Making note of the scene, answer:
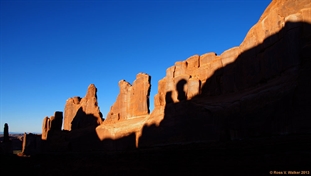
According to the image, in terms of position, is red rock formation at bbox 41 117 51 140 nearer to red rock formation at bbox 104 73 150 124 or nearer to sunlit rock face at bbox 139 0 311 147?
red rock formation at bbox 104 73 150 124

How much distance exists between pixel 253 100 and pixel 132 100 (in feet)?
68.2

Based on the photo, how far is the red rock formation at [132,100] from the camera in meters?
38.1

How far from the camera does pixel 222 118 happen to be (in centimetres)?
2458

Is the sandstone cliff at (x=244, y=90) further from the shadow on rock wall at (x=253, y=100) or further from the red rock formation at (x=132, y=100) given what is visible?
the red rock formation at (x=132, y=100)

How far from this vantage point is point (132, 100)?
39.9 m

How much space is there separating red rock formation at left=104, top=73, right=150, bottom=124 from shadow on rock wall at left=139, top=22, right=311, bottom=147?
654 centimetres

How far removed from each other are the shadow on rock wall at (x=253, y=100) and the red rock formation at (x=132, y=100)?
6.54 metres

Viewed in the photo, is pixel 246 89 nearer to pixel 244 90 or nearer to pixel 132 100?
pixel 244 90

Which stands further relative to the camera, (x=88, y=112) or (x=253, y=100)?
(x=88, y=112)

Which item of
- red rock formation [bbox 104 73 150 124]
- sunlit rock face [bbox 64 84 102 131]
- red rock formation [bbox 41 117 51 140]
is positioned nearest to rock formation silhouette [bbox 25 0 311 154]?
red rock formation [bbox 104 73 150 124]

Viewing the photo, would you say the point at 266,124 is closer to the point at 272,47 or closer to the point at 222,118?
the point at 222,118

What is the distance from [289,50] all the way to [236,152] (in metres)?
8.32

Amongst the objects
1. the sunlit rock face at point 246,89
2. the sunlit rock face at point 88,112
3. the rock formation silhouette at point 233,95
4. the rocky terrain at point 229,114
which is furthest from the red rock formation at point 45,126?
the sunlit rock face at point 246,89

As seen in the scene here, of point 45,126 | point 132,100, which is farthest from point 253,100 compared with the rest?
point 45,126
